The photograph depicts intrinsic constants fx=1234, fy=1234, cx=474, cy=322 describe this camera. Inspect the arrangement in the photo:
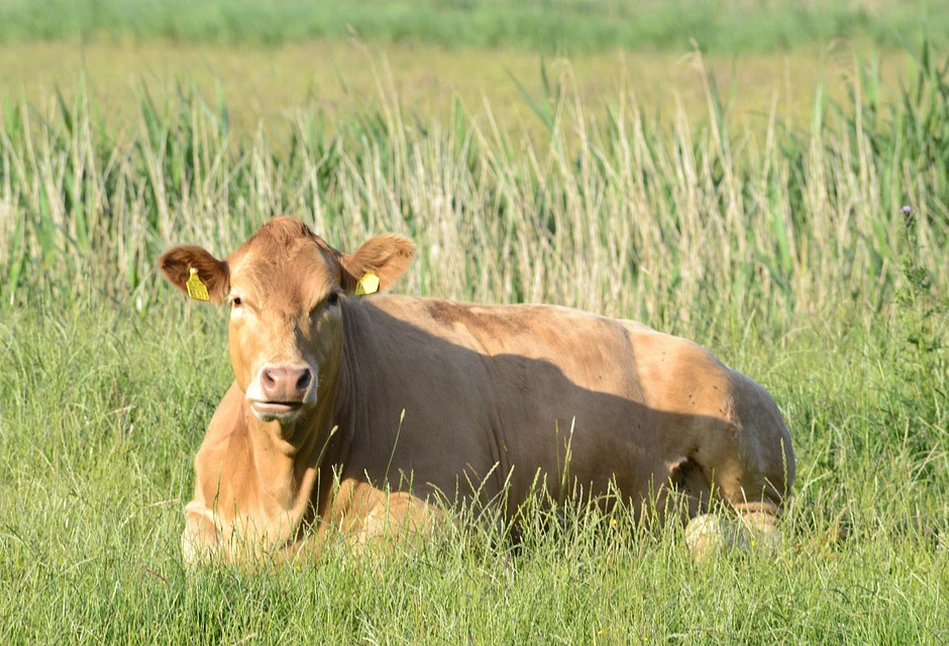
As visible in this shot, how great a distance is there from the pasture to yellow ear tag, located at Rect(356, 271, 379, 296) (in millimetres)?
995

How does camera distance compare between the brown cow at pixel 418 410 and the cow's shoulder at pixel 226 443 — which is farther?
the cow's shoulder at pixel 226 443

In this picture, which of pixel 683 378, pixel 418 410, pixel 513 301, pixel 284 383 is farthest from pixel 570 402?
pixel 513 301

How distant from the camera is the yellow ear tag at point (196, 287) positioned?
14.8 feet

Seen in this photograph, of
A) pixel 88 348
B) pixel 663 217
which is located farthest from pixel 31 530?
pixel 663 217

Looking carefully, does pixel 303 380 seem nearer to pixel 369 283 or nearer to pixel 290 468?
pixel 290 468

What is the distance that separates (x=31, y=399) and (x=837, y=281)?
4842 millimetres

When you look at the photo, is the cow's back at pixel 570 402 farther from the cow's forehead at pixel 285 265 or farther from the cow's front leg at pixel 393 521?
the cow's forehead at pixel 285 265

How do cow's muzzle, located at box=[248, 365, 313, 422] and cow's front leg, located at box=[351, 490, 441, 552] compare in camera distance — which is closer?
cow's muzzle, located at box=[248, 365, 313, 422]

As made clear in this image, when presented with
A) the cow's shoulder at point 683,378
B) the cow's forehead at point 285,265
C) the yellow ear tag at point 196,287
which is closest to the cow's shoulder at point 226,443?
the yellow ear tag at point 196,287

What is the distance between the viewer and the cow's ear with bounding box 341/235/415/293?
4629 millimetres

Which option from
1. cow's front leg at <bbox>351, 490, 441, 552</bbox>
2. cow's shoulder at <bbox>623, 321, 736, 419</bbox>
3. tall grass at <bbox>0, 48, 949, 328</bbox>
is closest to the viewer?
cow's front leg at <bbox>351, 490, 441, 552</bbox>

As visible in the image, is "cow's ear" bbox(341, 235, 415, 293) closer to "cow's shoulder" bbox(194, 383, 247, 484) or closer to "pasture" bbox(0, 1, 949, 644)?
"cow's shoulder" bbox(194, 383, 247, 484)

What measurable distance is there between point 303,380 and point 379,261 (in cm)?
81

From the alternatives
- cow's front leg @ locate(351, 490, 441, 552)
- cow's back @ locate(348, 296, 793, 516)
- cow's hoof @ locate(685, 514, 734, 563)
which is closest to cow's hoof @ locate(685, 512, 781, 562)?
cow's hoof @ locate(685, 514, 734, 563)
